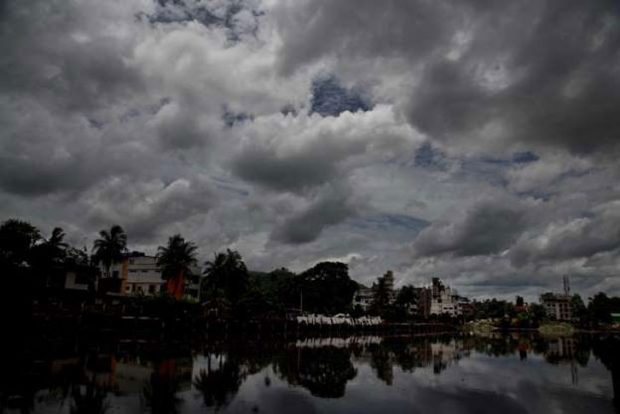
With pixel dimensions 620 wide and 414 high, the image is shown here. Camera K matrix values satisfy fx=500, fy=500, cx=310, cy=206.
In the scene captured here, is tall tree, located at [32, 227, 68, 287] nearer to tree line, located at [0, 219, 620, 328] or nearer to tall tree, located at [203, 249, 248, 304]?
tree line, located at [0, 219, 620, 328]

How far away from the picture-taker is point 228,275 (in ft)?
263

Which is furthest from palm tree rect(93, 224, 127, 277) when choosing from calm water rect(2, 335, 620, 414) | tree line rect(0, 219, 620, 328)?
calm water rect(2, 335, 620, 414)

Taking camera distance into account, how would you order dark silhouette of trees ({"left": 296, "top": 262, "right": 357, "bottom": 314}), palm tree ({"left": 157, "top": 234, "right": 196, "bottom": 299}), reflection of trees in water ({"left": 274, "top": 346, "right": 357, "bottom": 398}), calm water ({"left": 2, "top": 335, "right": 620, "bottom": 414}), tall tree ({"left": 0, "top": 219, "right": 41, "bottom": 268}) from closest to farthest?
1. calm water ({"left": 2, "top": 335, "right": 620, "bottom": 414})
2. reflection of trees in water ({"left": 274, "top": 346, "right": 357, "bottom": 398})
3. tall tree ({"left": 0, "top": 219, "right": 41, "bottom": 268})
4. palm tree ({"left": 157, "top": 234, "right": 196, "bottom": 299})
5. dark silhouette of trees ({"left": 296, "top": 262, "right": 357, "bottom": 314})

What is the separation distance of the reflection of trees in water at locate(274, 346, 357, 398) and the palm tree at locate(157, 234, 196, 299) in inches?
1666

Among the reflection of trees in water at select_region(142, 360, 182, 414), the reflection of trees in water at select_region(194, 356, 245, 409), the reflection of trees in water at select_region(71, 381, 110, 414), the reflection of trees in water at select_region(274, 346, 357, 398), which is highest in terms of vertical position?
the reflection of trees in water at select_region(71, 381, 110, 414)

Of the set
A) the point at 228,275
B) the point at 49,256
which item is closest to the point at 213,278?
the point at 228,275

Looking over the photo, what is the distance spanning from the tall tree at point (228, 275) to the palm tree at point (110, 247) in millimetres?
13593

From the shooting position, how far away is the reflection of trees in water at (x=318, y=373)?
22250 mm

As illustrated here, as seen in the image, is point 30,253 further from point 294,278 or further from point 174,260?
point 294,278

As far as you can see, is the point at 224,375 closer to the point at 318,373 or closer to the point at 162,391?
the point at 318,373

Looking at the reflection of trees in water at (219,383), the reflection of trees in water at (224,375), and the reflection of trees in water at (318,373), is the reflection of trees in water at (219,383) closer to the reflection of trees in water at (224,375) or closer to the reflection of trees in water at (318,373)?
the reflection of trees in water at (224,375)

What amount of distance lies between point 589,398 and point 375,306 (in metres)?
107

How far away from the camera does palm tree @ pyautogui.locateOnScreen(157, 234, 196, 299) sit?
2975 inches

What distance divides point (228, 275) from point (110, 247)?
18.4 meters
